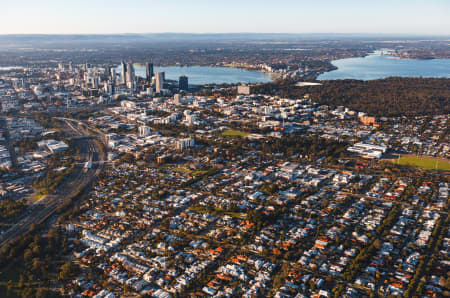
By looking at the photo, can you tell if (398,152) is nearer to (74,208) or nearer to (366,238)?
(366,238)

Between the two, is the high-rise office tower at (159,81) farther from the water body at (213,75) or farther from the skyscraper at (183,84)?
the water body at (213,75)

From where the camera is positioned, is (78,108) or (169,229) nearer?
(169,229)

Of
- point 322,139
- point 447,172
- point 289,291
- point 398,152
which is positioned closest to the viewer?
point 289,291

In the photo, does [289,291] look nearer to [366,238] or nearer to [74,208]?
[366,238]

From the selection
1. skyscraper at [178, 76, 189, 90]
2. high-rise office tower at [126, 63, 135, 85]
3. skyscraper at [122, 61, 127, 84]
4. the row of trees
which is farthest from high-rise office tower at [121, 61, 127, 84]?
the row of trees

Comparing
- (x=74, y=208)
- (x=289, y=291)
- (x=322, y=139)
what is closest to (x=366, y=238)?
(x=289, y=291)

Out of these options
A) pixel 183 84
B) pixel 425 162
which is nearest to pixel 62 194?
pixel 425 162

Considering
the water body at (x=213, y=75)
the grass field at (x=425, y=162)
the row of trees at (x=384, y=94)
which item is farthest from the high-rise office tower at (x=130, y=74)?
the grass field at (x=425, y=162)

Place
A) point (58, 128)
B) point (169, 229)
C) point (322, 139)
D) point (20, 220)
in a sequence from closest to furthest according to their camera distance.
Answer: point (169, 229) → point (20, 220) → point (322, 139) → point (58, 128)
